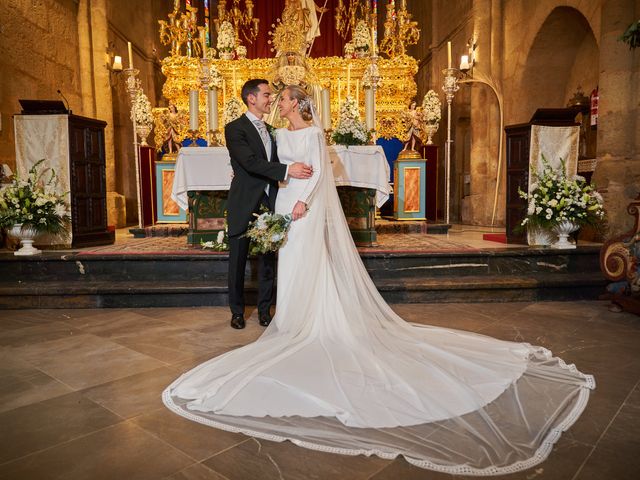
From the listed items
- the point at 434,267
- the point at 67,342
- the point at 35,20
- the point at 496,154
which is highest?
the point at 35,20

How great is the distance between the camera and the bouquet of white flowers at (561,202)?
5.32 metres

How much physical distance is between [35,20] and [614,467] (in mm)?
9610

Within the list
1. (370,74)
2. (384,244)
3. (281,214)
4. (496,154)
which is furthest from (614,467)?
(496,154)

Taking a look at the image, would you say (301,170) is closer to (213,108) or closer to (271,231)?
(271,231)

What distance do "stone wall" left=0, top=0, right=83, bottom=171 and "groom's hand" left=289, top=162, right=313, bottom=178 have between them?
572 centimetres

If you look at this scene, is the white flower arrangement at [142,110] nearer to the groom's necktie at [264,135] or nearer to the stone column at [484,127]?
the groom's necktie at [264,135]

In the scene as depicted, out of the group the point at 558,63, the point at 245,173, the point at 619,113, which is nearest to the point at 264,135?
the point at 245,173

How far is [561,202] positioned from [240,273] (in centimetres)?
372

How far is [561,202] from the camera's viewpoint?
5.32 meters

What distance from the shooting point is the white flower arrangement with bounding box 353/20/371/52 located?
355 inches

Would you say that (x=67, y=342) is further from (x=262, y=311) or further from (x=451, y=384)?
(x=451, y=384)

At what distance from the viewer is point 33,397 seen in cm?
257

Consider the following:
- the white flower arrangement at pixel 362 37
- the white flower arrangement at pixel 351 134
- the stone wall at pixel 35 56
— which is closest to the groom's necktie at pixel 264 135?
the white flower arrangement at pixel 351 134

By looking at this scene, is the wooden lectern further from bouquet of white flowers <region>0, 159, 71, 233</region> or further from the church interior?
bouquet of white flowers <region>0, 159, 71, 233</region>
